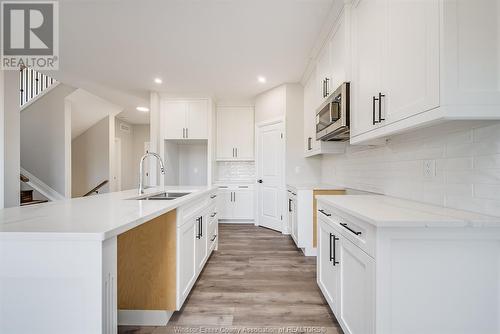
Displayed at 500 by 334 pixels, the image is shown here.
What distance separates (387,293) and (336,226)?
0.56 metres

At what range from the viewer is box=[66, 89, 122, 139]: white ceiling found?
5.58m

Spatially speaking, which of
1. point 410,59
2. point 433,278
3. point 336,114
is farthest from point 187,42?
point 433,278

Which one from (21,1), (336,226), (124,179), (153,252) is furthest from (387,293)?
(124,179)

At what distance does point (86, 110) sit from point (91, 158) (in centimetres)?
159

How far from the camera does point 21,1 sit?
229 centimetres

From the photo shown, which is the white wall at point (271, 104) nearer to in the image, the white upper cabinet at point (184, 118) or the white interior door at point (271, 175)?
the white interior door at point (271, 175)

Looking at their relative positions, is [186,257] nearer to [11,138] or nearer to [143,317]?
[143,317]

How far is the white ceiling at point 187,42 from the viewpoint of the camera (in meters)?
2.35

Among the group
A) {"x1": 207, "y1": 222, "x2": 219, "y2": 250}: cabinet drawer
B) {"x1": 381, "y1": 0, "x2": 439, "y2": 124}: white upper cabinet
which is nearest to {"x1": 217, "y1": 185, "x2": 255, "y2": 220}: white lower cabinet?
{"x1": 207, "y1": 222, "x2": 219, "y2": 250}: cabinet drawer

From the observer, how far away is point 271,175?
186 inches

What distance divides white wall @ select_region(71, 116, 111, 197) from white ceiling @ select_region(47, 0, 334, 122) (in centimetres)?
272

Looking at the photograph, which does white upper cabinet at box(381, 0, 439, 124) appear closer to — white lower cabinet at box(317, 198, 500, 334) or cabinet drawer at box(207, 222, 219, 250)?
white lower cabinet at box(317, 198, 500, 334)

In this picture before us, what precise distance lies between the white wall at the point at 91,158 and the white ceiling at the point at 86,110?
0.65 feet

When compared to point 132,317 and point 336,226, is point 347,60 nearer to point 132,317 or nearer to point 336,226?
point 336,226
